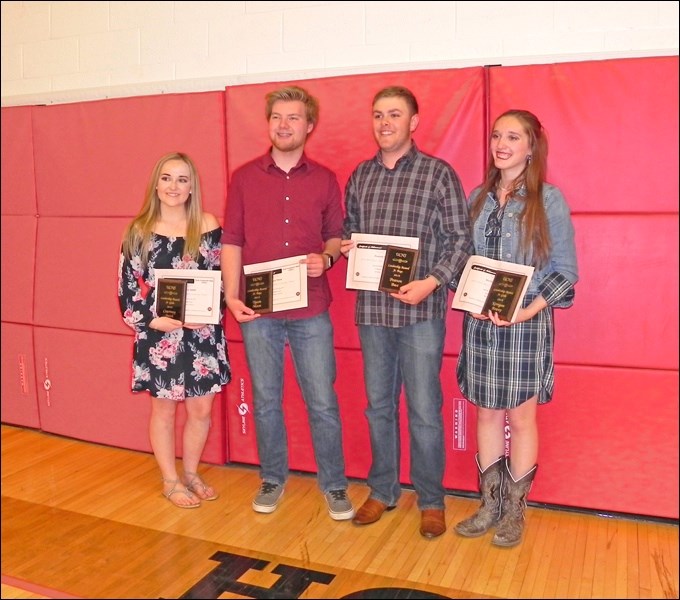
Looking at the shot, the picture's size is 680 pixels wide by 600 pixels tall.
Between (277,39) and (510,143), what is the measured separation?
1.36m

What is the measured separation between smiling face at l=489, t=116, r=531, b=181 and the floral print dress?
3.82ft

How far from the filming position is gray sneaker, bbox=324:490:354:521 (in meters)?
2.74

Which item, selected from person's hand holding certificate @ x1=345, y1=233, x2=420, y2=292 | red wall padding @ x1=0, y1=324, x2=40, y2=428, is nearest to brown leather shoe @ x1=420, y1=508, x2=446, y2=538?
person's hand holding certificate @ x1=345, y1=233, x2=420, y2=292

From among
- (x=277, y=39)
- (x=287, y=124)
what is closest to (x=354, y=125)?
(x=287, y=124)

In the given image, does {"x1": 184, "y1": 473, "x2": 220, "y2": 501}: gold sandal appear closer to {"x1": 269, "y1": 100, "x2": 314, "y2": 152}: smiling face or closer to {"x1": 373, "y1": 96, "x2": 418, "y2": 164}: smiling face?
{"x1": 269, "y1": 100, "x2": 314, "y2": 152}: smiling face

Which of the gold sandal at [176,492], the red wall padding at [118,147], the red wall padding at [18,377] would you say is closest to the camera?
the gold sandal at [176,492]

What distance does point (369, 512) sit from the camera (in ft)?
8.87

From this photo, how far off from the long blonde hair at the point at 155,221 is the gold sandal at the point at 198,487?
3.11ft

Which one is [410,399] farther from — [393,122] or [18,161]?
[18,161]

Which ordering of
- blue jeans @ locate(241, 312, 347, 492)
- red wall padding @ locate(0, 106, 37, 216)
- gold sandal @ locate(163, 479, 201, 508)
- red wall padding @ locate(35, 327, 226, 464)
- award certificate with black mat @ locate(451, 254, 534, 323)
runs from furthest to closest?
red wall padding @ locate(0, 106, 37, 216)
red wall padding @ locate(35, 327, 226, 464)
gold sandal @ locate(163, 479, 201, 508)
blue jeans @ locate(241, 312, 347, 492)
award certificate with black mat @ locate(451, 254, 534, 323)

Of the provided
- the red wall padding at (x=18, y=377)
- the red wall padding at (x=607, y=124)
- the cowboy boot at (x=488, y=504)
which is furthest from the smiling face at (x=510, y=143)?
the red wall padding at (x=18, y=377)

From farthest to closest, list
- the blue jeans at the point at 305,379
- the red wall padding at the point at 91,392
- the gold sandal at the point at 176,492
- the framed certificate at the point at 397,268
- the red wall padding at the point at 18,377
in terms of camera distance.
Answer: the red wall padding at the point at 18,377
the red wall padding at the point at 91,392
the gold sandal at the point at 176,492
the blue jeans at the point at 305,379
the framed certificate at the point at 397,268

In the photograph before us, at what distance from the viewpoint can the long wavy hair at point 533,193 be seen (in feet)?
7.78

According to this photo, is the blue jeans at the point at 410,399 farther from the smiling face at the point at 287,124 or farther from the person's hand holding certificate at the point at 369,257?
the smiling face at the point at 287,124
